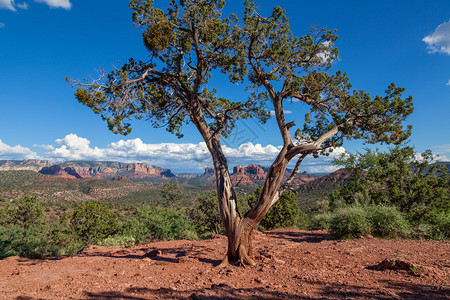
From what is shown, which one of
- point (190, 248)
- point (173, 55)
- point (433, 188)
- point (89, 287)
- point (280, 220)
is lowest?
point (280, 220)

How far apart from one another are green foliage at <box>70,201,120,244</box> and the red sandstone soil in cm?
1799

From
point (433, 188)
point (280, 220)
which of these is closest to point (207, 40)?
point (433, 188)

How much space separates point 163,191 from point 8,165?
8174 inches

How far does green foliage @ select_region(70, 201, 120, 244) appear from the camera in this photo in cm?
2284

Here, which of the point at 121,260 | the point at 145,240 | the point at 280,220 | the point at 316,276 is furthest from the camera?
the point at 280,220

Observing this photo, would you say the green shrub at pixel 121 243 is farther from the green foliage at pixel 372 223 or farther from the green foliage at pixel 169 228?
the green foliage at pixel 372 223

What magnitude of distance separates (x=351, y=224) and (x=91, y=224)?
22.8 meters

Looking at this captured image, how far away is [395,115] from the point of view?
6551 mm

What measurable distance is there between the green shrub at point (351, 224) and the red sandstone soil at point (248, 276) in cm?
195

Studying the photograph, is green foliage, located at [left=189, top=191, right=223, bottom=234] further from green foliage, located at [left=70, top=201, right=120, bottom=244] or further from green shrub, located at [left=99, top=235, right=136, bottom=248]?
green shrub, located at [left=99, top=235, right=136, bottom=248]

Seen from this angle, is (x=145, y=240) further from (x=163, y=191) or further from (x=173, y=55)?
(x=163, y=191)

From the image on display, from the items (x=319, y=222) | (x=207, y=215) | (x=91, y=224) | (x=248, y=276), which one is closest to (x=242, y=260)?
(x=248, y=276)

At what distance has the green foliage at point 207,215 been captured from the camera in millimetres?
23589

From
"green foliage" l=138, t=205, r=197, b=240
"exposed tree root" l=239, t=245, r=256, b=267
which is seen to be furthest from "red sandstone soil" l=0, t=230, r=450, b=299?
"green foliage" l=138, t=205, r=197, b=240
